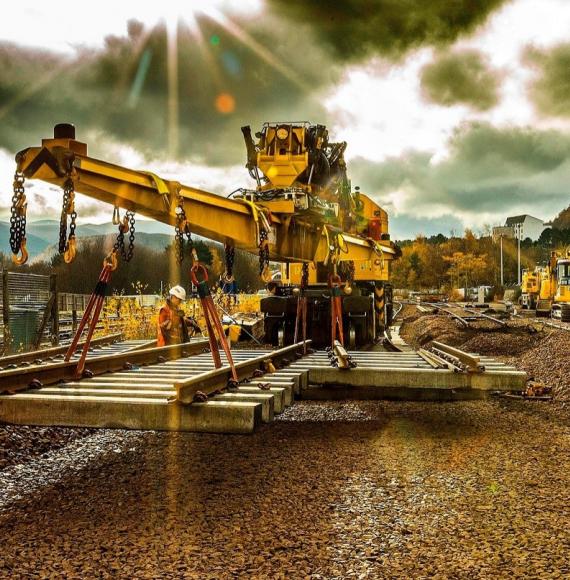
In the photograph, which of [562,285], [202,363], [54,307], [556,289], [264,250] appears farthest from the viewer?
[556,289]

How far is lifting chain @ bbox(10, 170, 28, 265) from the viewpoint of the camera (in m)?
5.28

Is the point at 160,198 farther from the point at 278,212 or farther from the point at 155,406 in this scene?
the point at 278,212

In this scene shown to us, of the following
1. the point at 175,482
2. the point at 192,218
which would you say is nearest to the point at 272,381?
the point at 175,482

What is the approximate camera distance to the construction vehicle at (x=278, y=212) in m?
5.55

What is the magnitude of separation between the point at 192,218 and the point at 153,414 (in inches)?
103

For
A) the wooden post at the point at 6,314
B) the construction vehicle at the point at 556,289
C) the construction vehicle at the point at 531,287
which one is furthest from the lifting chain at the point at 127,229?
the construction vehicle at the point at 531,287

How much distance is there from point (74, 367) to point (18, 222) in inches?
69.7

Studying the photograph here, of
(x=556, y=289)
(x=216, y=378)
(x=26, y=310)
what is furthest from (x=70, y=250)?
(x=556, y=289)

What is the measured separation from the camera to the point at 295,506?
465 cm

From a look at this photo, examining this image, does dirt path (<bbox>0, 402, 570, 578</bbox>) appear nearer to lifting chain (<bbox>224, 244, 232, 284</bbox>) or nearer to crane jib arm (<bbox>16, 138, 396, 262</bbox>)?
lifting chain (<bbox>224, 244, 232, 284</bbox>)

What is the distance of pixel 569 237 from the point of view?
518ft

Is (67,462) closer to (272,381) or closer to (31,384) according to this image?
(31,384)

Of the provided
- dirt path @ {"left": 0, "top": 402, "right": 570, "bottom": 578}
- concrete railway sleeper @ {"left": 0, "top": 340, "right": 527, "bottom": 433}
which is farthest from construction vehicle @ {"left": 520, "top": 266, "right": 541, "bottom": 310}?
dirt path @ {"left": 0, "top": 402, "right": 570, "bottom": 578}

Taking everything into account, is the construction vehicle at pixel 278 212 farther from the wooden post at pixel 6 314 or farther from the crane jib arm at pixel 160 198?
the wooden post at pixel 6 314
